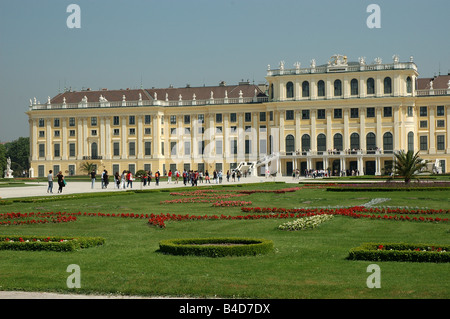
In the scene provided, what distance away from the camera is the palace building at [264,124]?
86.9 metres

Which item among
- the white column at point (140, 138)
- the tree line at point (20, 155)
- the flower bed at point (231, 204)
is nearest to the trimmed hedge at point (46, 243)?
the flower bed at point (231, 204)

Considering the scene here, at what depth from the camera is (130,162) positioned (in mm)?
96688

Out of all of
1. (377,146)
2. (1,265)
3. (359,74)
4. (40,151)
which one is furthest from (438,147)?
(1,265)

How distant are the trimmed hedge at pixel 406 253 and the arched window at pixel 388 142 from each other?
73314 mm

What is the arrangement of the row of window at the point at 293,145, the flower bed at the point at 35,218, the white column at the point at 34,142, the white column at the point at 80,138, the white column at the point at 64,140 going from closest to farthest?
the flower bed at the point at 35,218 < the row of window at the point at 293,145 < the white column at the point at 80,138 < the white column at the point at 64,140 < the white column at the point at 34,142

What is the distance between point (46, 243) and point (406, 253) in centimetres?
823

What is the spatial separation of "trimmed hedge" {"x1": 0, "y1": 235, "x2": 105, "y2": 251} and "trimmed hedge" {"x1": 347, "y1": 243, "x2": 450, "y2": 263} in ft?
20.8

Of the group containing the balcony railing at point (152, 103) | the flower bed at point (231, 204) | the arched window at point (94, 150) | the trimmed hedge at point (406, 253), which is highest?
the balcony railing at point (152, 103)

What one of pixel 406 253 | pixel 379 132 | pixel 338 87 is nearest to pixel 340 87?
pixel 338 87

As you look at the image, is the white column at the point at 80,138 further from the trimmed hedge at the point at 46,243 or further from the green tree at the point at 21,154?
the trimmed hedge at the point at 46,243

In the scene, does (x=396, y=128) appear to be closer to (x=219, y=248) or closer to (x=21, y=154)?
(x=219, y=248)

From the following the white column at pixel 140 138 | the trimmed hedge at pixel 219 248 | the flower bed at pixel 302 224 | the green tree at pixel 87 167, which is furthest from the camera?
the white column at pixel 140 138

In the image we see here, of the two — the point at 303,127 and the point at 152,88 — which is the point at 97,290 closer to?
the point at 303,127

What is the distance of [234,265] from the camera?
14312 mm
